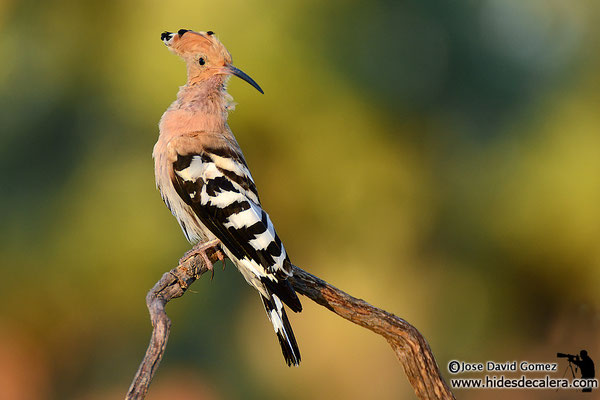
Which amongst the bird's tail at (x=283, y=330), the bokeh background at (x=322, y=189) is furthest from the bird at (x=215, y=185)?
the bokeh background at (x=322, y=189)

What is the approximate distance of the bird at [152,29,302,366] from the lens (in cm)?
167

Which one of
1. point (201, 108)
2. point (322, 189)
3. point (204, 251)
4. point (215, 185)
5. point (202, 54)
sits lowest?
point (204, 251)

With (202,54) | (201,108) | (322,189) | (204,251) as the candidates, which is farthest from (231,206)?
(322,189)

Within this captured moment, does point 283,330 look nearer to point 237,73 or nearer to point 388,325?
point 388,325

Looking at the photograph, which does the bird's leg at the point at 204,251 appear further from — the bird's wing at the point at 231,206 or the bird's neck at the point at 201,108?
the bird's neck at the point at 201,108

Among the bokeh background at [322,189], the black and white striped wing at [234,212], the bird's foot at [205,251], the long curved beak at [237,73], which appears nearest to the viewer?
the black and white striped wing at [234,212]

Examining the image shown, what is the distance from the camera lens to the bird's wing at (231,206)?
166 centimetres

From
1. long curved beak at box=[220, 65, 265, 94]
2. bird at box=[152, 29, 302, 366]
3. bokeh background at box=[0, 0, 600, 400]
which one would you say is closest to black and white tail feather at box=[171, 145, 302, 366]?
bird at box=[152, 29, 302, 366]

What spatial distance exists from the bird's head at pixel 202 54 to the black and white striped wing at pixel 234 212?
0.69 ft

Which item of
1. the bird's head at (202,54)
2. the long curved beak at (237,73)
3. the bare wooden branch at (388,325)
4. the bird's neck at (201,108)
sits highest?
the bird's head at (202,54)

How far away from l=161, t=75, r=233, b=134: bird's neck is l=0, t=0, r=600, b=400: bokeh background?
188 centimetres

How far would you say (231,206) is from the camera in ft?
5.67

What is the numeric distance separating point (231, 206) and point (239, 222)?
0.05 meters

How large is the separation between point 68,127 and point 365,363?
6.87 feet
